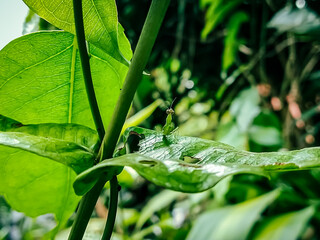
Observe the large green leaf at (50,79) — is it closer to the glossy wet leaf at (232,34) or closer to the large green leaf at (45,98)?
the large green leaf at (45,98)

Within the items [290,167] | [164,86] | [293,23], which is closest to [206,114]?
[164,86]

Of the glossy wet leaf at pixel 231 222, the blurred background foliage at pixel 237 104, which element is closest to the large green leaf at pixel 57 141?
the blurred background foliage at pixel 237 104

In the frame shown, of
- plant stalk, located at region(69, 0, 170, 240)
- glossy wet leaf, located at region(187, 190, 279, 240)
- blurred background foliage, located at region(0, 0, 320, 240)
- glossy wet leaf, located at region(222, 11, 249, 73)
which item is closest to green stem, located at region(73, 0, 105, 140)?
plant stalk, located at region(69, 0, 170, 240)

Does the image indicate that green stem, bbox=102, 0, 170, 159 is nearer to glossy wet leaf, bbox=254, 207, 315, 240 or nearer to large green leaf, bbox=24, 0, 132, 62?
large green leaf, bbox=24, 0, 132, 62

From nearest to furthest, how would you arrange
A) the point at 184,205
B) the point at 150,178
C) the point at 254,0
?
1. the point at 150,178
2. the point at 254,0
3. the point at 184,205

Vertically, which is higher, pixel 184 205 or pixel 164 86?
pixel 164 86

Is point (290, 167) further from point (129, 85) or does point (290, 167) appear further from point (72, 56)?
point (72, 56)

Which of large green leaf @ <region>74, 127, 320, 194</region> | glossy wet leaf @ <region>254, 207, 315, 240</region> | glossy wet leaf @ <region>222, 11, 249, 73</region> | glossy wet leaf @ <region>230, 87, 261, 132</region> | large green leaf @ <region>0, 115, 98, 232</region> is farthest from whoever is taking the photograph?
glossy wet leaf @ <region>222, 11, 249, 73</region>
